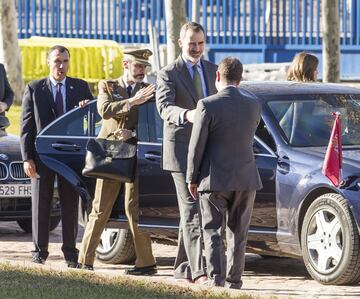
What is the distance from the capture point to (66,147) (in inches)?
480

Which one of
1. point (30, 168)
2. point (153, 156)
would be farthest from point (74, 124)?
point (153, 156)

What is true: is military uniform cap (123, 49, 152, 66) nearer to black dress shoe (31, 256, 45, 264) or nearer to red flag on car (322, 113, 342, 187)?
red flag on car (322, 113, 342, 187)

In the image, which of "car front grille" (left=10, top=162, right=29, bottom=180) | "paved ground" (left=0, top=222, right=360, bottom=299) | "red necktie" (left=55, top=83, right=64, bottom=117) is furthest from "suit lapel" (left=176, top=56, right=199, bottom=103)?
"car front grille" (left=10, top=162, right=29, bottom=180)

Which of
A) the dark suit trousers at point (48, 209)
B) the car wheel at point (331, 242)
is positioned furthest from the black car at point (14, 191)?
the car wheel at point (331, 242)

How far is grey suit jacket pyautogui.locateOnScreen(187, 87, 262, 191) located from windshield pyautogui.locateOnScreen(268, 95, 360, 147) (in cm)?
145

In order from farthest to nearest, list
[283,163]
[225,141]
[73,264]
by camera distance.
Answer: [73,264] → [283,163] → [225,141]

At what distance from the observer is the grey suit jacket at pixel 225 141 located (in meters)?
9.87

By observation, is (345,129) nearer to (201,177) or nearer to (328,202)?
(328,202)

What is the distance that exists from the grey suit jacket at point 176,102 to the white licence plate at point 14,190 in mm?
3652

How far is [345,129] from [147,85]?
5.29 ft

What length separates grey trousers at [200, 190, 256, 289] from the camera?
33.0 feet

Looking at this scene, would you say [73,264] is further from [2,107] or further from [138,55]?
[2,107]

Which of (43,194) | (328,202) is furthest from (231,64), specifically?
(43,194)

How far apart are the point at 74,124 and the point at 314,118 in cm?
207
